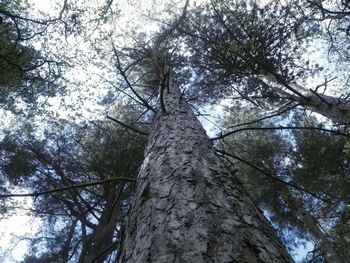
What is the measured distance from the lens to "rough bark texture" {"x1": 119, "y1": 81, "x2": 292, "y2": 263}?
3.61 feet

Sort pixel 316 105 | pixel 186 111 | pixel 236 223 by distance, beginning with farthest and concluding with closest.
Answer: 1. pixel 316 105
2. pixel 186 111
3. pixel 236 223

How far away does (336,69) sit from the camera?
31.4ft

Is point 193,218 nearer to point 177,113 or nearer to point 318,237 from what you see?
point 177,113

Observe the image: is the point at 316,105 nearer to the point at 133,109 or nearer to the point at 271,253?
the point at 133,109

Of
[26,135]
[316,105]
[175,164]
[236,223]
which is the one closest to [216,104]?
[316,105]

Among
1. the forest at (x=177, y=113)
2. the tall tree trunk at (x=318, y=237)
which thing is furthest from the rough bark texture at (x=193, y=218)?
the tall tree trunk at (x=318, y=237)

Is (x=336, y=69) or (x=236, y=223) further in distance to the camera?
(x=336, y=69)

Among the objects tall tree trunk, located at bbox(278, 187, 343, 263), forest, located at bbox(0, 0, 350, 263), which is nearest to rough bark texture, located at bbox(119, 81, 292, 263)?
forest, located at bbox(0, 0, 350, 263)

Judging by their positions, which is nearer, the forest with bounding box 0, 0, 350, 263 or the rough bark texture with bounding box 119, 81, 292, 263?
the rough bark texture with bounding box 119, 81, 292, 263

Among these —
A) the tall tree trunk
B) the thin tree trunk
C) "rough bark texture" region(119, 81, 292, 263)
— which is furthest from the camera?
the tall tree trunk

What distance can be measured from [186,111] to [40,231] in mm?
8373

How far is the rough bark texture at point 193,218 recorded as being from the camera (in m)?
1.10

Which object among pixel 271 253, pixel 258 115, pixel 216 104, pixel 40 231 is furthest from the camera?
pixel 258 115

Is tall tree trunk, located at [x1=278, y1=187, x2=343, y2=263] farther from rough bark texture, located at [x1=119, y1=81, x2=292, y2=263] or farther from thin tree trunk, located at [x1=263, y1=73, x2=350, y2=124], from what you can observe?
rough bark texture, located at [x1=119, y1=81, x2=292, y2=263]
